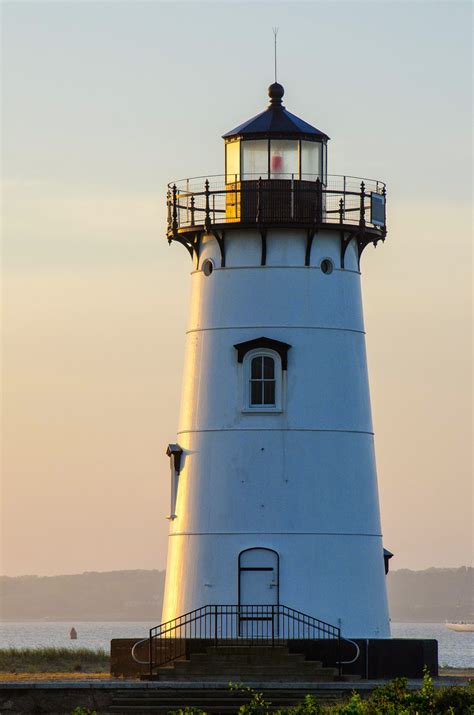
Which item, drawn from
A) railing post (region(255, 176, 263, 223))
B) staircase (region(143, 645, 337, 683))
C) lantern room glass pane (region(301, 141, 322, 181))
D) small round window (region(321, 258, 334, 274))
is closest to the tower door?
staircase (region(143, 645, 337, 683))

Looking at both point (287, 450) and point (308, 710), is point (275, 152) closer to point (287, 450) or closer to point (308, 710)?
point (287, 450)

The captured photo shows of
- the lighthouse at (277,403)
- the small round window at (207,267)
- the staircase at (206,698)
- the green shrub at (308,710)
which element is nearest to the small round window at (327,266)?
the lighthouse at (277,403)

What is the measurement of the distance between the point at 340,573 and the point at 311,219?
23.5 feet

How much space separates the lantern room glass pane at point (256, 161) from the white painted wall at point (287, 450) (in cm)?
120

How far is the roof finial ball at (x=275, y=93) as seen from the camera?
37.4 metres

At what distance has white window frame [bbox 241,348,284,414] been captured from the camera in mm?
35812

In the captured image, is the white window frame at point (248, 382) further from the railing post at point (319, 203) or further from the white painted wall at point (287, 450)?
the railing post at point (319, 203)

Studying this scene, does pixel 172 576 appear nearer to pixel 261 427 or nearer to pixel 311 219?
pixel 261 427

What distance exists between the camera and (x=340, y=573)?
3547cm

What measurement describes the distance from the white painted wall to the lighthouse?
0.09 ft

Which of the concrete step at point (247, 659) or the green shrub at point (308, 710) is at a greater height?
the concrete step at point (247, 659)

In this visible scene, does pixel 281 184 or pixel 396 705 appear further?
pixel 281 184

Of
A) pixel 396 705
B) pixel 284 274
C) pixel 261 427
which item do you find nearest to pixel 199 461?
pixel 261 427

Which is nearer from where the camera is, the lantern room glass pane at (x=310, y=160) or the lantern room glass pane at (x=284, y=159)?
the lantern room glass pane at (x=284, y=159)
